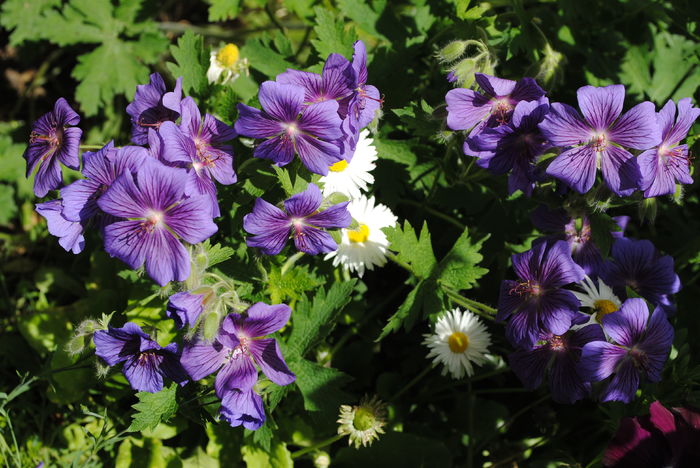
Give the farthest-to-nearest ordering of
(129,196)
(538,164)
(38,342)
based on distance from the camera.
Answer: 1. (38,342)
2. (538,164)
3. (129,196)

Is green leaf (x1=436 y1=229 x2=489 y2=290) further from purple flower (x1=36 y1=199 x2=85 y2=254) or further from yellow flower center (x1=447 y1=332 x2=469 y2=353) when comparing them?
purple flower (x1=36 y1=199 x2=85 y2=254)

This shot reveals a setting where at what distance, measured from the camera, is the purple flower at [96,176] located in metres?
1.74

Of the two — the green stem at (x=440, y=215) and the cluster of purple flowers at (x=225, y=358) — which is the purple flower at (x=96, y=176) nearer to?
the cluster of purple flowers at (x=225, y=358)

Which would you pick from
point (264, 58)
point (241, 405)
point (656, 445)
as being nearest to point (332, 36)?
point (264, 58)

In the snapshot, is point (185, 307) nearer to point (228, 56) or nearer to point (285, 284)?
point (285, 284)

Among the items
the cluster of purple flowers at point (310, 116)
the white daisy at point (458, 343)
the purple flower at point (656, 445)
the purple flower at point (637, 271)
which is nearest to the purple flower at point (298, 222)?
the cluster of purple flowers at point (310, 116)

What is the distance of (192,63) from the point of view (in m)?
2.37

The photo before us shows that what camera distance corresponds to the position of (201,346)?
1807mm

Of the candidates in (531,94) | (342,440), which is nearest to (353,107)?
(531,94)

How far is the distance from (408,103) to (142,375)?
4.63 feet

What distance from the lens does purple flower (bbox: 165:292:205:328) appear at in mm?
1671

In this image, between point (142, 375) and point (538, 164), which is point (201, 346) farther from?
point (538, 164)

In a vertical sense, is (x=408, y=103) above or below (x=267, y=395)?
above

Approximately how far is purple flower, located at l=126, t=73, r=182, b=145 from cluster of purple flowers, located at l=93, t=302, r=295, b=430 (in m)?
0.62
